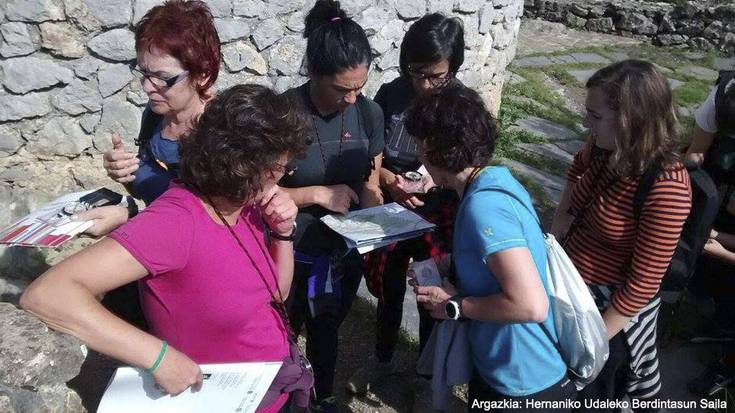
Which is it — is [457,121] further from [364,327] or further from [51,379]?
[364,327]

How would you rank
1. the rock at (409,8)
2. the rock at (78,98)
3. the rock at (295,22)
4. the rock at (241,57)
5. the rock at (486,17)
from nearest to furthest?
the rock at (78,98)
the rock at (241,57)
the rock at (295,22)
the rock at (409,8)
the rock at (486,17)

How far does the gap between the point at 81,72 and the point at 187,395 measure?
123 inches

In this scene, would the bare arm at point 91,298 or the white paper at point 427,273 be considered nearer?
the bare arm at point 91,298

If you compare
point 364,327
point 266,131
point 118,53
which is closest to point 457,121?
point 266,131

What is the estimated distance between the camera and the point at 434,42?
2842 mm

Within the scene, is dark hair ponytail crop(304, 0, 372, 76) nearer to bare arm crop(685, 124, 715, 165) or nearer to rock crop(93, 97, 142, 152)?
bare arm crop(685, 124, 715, 165)

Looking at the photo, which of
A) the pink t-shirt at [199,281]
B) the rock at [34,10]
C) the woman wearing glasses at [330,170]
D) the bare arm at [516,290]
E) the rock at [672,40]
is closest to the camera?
the pink t-shirt at [199,281]

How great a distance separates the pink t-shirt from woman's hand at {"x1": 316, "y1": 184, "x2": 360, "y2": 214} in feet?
2.26

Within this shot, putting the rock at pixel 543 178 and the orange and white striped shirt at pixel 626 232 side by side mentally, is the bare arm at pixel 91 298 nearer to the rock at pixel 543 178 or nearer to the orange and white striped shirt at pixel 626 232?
the orange and white striped shirt at pixel 626 232

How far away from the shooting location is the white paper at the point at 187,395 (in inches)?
65.6

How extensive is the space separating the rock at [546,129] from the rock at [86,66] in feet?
14.0

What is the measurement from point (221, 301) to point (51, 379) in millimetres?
462

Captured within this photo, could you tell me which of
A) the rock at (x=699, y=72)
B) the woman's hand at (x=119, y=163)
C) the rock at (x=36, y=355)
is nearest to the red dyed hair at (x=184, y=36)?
the woman's hand at (x=119, y=163)

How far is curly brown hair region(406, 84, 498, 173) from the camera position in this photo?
2084 millimetres
